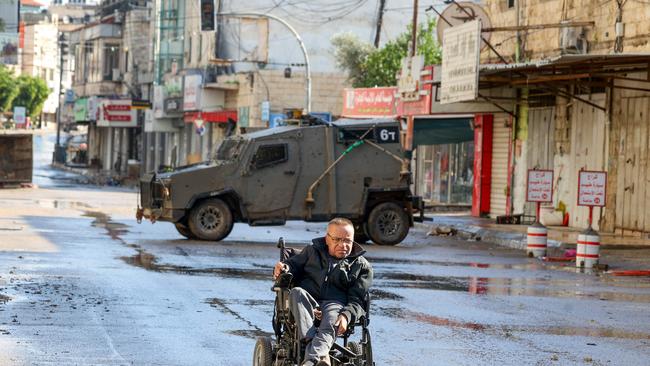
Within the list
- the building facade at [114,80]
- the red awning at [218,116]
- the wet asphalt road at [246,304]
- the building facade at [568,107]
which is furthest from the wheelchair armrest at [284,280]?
the building facade at [114,80]

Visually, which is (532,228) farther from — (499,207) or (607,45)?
(499,207)

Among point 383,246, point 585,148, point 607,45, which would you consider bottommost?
point 383,246

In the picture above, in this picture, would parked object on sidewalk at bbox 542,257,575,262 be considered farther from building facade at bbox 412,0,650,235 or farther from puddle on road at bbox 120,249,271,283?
puddle on road at bbox 120,249,271,283

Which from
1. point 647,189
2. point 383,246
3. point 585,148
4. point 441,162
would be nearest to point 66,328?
point 383,246

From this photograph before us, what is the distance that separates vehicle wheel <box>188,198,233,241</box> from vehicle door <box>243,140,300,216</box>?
2.04 feet

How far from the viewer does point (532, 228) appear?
25750 millimetres

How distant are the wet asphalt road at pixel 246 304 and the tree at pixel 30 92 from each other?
142m

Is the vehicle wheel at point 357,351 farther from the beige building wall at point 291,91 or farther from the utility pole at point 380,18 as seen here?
the utility pole at point 380,18

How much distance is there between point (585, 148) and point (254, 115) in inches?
1103

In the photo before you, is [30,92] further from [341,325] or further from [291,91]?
[341,325]

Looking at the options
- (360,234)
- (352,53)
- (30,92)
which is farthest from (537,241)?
(30,92)

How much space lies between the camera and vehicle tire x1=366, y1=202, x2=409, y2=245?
28422mm

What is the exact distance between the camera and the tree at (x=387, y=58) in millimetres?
54781

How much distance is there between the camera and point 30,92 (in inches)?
6545
